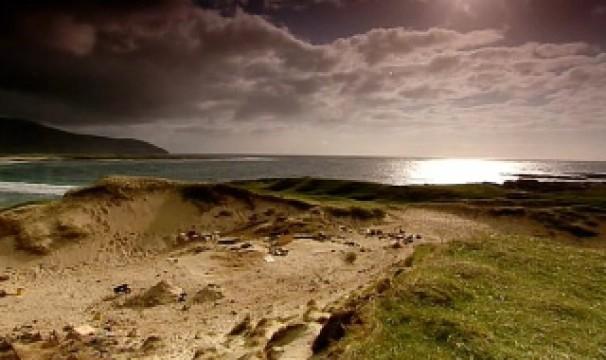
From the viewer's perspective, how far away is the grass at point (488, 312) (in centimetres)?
1175

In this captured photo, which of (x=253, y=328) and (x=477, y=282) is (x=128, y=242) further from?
(x=477, y=282)

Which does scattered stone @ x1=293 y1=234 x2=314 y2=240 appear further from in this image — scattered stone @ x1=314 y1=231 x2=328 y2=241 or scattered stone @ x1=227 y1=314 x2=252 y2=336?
scattered stone @ x1=227 y1=314 x2=252 y2=336

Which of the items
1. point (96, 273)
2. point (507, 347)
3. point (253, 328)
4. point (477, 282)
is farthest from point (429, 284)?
point (96, 273)

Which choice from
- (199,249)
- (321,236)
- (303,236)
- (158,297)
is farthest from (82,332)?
(321,236)

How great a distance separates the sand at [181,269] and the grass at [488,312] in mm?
2744

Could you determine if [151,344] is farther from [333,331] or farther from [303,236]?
[303,236]

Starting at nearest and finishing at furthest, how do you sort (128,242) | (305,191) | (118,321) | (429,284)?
(429,284) < (118,321) < (128,242) < (305,191)

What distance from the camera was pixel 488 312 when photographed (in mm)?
14031

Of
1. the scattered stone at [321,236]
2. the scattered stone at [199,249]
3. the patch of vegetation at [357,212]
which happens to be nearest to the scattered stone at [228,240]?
the scattered stone at [199,249]

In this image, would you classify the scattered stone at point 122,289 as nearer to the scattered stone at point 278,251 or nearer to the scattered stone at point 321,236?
the scattered stone at point 278,251

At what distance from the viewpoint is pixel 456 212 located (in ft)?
188

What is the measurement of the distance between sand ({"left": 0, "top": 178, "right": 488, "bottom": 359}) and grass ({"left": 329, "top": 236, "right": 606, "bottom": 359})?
2.74 m

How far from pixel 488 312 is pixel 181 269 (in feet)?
66.8

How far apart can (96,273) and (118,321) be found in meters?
10.6
